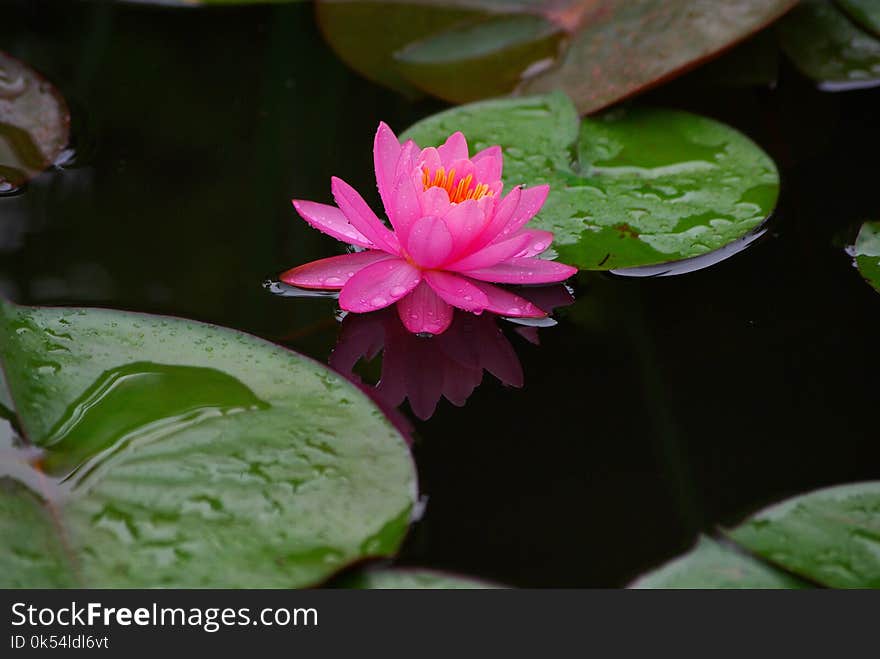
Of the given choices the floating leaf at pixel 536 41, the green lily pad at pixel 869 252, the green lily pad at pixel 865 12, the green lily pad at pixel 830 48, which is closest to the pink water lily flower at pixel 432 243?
the green lily pad at pixel 869 252

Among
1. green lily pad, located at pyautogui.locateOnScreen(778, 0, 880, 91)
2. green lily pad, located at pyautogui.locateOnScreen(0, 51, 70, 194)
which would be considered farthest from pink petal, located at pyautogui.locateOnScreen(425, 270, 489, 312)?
green lily pad, located at pyautogui.locateOnScreen(778, 0, 880, 91)

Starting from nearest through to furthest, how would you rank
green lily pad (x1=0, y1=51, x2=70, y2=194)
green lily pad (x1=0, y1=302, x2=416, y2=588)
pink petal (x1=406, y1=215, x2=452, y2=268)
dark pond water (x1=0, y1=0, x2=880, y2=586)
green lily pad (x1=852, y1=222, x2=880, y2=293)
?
green lily pad (x1=0, y1=302, x2=416, y2=588) < dark pond water (x1=0, y1=0, x2=880, y2=586) < pink petal (x1=406, y1=215, x2=452, y2=268) < green lily pad (x1=852, y1=222, x2=880, y2=293) < green lily pad (x1=0, y1=51, x2=70, y2=194)

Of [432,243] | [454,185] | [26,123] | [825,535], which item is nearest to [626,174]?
[454,185]

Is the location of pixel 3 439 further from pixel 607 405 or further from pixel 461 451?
pixel 607 405

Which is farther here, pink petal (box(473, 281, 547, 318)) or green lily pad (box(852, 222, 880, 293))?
green lily pad (box(852, 222, 880, 293))

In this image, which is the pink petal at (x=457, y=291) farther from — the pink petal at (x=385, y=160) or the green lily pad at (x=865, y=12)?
the green lily pad at (x=865, y=12)

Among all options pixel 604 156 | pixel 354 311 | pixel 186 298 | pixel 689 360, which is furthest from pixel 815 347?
pixel 186 298

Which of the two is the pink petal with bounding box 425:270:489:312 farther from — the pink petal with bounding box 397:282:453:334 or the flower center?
the flower center

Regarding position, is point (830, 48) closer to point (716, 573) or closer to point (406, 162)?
point (406, 162)
